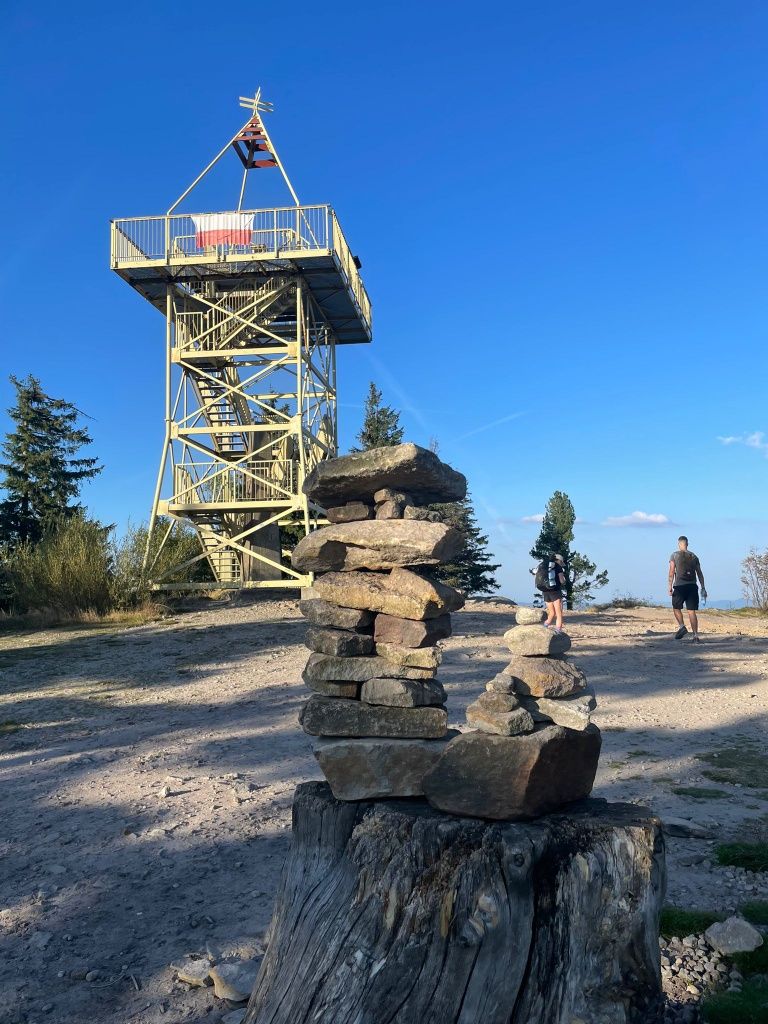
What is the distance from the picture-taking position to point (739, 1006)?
162 inches

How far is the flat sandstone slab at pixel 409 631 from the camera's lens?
4.73 meters

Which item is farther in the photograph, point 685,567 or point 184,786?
point 685,567

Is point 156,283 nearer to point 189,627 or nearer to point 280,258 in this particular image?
point 280,258

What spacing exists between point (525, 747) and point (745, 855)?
3.31m

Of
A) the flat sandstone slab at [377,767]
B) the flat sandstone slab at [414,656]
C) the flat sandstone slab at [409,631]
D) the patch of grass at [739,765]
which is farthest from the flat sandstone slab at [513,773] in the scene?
the patch of grass at [739,765]

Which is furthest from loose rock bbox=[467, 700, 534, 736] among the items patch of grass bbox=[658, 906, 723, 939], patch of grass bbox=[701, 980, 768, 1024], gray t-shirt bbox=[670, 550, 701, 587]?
gray t-shirt bbox=[670, 550, 701, 587]

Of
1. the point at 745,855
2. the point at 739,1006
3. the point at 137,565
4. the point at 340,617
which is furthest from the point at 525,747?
the point at 137,565

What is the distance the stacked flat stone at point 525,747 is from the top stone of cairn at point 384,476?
1260 mm

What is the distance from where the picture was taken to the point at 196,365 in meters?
22.8

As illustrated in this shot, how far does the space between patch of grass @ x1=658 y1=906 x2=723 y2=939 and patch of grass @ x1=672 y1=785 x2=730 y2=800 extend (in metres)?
2.31

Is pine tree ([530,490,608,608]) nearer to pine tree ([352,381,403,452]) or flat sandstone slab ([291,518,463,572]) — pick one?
pine tree ([352,381,403,452])

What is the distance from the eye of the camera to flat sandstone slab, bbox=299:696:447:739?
15.0ft

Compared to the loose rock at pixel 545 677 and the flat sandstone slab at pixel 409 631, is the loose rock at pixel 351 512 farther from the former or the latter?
the loose rock at pixel 545 677

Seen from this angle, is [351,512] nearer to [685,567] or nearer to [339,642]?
[339,642]
